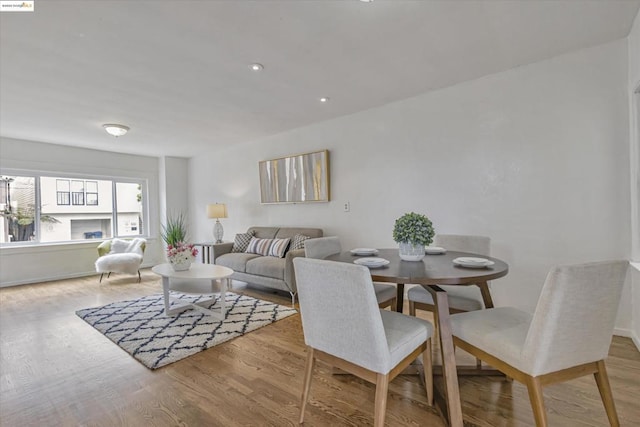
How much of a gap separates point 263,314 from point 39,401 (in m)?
1.77

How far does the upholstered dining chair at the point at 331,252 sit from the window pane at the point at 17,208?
5.37m

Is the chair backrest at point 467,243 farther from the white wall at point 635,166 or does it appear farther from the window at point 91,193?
the window at point 91,193

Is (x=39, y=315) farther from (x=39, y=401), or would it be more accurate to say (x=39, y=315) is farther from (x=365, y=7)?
(x=365, y=7)

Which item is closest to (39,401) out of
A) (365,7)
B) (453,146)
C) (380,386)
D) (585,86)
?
(380,386)

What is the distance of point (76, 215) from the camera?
17.7 feet

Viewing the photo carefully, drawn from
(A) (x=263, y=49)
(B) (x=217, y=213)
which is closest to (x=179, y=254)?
(B) (x=217, y=213)

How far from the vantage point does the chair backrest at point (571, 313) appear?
1148 mm

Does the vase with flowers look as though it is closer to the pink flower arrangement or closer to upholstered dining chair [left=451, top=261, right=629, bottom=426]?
the pink flower arrangement

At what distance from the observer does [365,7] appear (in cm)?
183

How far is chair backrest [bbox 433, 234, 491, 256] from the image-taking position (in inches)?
91.5

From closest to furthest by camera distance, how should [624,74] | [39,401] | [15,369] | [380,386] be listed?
[380,386], [39,401], [15,369], [624,74]

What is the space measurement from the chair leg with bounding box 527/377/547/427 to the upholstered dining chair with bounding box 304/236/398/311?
0.99 meters

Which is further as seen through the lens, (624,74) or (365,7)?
(624,74)

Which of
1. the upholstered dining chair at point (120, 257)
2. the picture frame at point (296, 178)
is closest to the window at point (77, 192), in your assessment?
the upholstered dining chair at point (120, 257)
